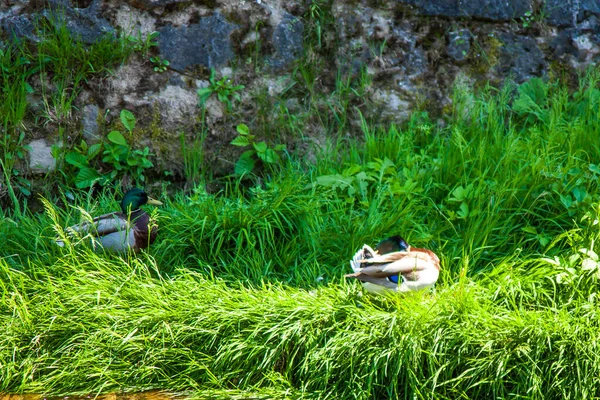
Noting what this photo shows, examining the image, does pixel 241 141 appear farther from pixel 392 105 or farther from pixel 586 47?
pixel 586 47

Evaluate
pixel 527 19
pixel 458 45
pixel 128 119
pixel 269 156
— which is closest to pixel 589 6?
pixel 527 19

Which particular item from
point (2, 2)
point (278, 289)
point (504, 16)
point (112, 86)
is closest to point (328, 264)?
point (278, 289)

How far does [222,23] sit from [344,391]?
120 inches

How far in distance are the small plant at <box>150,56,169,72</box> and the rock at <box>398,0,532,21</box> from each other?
1.77m

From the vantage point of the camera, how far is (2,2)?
5402 mm

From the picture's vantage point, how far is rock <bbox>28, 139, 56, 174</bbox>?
5.30 m

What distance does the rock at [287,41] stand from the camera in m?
5.68

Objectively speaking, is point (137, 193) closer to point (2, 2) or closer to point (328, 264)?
point (328, 264)

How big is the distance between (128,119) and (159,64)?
47 centimetres

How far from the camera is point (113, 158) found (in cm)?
531

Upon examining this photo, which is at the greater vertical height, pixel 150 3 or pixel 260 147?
pixel 150 3

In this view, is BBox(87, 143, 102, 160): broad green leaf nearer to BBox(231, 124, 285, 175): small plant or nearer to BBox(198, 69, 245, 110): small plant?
BBox(198, 69, 245, 110): small plant

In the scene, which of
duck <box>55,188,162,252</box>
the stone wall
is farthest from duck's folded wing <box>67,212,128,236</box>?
the stone wall

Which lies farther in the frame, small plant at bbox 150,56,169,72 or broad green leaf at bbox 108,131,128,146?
small plant at bbox 150,56,169,72
